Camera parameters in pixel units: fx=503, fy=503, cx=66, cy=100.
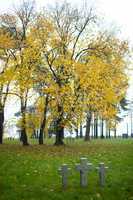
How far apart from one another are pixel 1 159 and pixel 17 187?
30.1ft

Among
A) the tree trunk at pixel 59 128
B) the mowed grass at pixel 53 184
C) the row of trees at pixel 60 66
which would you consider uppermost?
the row of trees at pixel 60 66

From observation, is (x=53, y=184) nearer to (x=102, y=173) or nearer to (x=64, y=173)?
(x=64, y=173)

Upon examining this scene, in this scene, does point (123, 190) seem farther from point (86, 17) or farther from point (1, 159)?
point (86, 17)

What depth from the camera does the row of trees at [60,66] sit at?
40781 mm

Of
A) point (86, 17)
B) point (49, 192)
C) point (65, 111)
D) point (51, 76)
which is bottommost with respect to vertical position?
point (49, 192)

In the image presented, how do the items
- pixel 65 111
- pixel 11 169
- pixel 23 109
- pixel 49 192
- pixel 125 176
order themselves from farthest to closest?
pixel 23 109, pixel 65 111, pixel 11 169, pixel 125 176, pixel 49 192

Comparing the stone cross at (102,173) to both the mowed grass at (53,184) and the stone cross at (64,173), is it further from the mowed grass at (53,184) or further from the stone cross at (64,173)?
the stone cross at (64,173)

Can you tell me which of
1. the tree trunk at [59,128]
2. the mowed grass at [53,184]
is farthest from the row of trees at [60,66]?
the mowed grass at [53,184]

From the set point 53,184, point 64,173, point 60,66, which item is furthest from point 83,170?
point 60,66

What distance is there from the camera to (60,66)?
138 ft

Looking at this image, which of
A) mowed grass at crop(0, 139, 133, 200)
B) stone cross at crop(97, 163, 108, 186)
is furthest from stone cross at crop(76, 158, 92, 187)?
stone cross at crop(97, 163, 108, 186)

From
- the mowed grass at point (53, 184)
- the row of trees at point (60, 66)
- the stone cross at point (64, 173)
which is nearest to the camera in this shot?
the mowed grass at point (53, 184)

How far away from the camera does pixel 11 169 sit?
67.9ft

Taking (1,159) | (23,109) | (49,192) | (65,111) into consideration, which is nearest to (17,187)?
(49,192)
